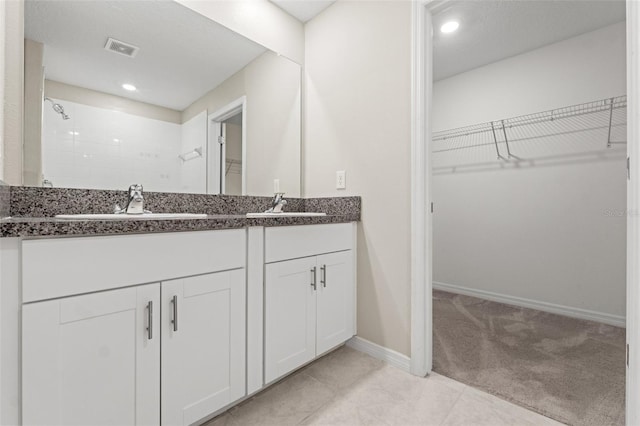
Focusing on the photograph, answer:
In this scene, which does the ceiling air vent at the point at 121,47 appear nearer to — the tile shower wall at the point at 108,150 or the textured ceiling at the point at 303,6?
the tile shower wall at the point at 108,150

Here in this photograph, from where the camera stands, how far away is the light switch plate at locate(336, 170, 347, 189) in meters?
1.90

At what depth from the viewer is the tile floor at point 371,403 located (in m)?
1.21

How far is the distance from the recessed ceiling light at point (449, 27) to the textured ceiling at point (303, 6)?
940 millimetres

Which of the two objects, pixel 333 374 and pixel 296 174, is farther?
pixel 296 174

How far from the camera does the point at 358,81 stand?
183cm

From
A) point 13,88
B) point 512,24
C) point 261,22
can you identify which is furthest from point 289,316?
point 512,24

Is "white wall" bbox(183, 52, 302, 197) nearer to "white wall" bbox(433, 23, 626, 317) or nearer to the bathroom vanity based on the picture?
the bathroom vanity

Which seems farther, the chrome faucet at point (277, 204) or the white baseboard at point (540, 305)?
the white baseboard at point (540, 305)

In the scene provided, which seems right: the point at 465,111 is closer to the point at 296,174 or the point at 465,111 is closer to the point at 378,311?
the point at 296,174

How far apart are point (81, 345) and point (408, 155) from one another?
5.01 ft

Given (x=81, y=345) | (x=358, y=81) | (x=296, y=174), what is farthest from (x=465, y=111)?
(x=81, y=345)

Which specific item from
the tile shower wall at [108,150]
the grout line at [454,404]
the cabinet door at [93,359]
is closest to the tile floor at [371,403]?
the grout line at [454,404]

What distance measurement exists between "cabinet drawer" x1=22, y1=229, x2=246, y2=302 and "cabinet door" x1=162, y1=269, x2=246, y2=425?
0.06 meters

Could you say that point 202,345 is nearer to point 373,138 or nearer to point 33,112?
point 33,112
